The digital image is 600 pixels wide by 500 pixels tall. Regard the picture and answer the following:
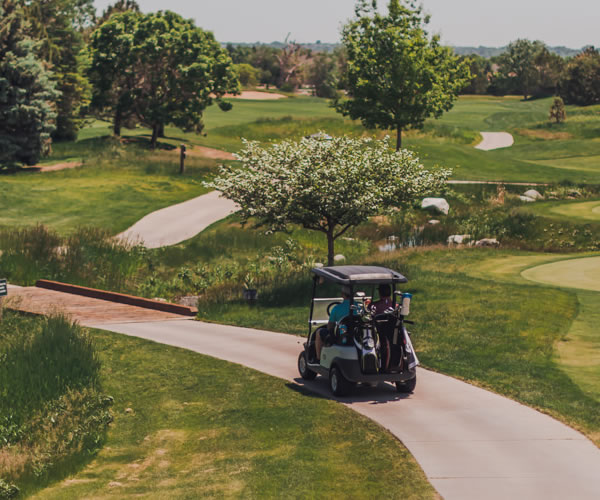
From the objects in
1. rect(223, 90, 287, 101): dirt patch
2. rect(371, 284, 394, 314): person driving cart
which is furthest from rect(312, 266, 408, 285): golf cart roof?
rect(223, 90, 287, 101): dirt patch

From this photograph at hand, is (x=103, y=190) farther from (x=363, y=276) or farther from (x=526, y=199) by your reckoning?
(x=363, y=276)

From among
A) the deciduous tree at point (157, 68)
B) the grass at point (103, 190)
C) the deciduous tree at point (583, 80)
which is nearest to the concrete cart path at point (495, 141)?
the deciduous tree at point (157, 68)

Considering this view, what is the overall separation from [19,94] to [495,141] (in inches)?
1947

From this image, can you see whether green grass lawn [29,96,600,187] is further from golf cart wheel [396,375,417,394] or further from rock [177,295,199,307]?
golf cart wheel [396,375,417,394]

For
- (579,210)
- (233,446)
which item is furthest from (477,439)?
(579,210)

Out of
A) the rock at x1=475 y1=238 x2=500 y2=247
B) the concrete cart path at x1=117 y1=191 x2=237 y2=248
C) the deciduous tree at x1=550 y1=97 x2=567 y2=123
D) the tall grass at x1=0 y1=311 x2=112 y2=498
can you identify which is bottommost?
the concrete cart path at x1=117 y1=191 x2=237 y2=248

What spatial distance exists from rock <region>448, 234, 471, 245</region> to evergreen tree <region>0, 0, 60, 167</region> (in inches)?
1120

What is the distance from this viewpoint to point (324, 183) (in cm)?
2409

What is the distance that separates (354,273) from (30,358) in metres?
5.97

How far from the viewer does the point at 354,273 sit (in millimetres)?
14867

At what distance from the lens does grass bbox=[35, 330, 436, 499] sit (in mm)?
10828

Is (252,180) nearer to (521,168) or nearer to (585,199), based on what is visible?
(585,199)

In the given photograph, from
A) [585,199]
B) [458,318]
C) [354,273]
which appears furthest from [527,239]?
[354,273]

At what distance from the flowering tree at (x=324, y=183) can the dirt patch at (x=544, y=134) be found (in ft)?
212
